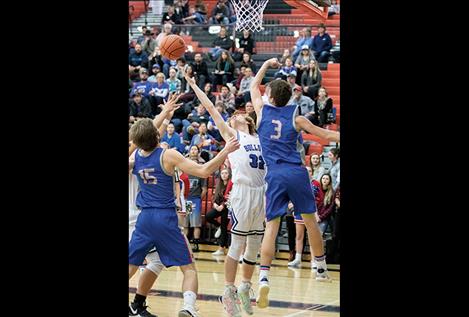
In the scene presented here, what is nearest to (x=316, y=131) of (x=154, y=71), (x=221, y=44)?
(x=154, y=71)

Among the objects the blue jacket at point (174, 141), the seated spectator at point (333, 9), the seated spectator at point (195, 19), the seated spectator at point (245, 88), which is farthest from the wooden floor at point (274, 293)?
the seated spectator at point (195, 19)

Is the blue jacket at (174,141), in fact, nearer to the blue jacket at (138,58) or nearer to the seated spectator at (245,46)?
the seated spectator at (245,46)

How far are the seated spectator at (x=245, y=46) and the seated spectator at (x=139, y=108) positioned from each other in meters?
2.29

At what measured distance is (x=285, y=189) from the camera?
743 cm

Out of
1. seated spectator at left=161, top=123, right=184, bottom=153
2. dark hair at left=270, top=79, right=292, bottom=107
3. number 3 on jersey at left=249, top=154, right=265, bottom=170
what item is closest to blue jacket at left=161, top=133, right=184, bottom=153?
seated spectator at left=161, top=123, right=184, bottom=153

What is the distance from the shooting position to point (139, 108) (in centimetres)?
1702

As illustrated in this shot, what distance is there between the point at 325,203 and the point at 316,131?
575 cm

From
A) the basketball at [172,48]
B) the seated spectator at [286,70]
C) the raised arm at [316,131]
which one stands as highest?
the seated spectator at [286,70]

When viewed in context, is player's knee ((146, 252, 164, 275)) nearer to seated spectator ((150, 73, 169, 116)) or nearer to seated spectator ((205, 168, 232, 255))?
seated spectator ((205, 168, 232, 255))

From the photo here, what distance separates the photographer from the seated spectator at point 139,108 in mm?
16891
